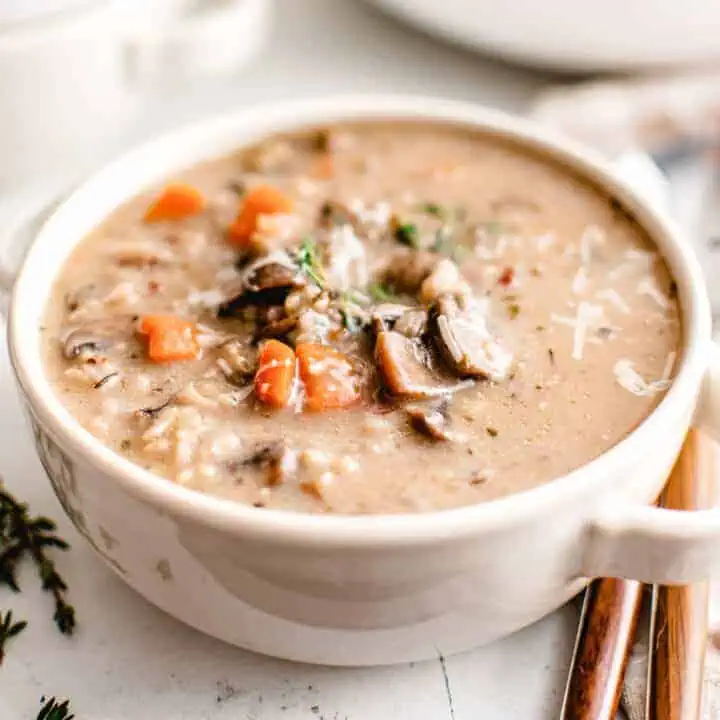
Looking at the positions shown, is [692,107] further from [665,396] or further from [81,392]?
[81,392]

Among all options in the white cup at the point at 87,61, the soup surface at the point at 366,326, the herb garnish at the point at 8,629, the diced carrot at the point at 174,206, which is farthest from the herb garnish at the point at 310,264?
the white cup at the point at 87,61

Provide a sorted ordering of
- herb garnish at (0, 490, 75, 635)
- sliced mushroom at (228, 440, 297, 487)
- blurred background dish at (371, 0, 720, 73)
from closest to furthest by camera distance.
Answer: sliced mushroom at (228, 440, 297, 487) → herb garnish at (0, 490, 75, 635) → blurred background dish at (371, 0, 720, 73)

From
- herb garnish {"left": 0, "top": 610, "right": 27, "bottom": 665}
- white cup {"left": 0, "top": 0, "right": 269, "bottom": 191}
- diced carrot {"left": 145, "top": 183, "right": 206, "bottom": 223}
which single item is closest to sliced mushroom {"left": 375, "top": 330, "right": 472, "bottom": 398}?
diced carrot {"left": 145, "top": 183, "right": 206, "bottom": 223}

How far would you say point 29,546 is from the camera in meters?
1.58

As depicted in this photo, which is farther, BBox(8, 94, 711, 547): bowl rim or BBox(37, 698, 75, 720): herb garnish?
BBox(37, 698, 75, 720): herb garnish

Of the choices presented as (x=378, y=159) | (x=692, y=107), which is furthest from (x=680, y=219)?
(x=378, y=159)

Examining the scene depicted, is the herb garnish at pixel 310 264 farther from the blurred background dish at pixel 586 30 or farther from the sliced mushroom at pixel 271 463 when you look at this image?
the blurred background dish at pixel 586 30

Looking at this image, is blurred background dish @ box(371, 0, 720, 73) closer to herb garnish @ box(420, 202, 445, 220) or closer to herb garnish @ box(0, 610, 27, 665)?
herb garnish @ box(420, 202, 445, 220)

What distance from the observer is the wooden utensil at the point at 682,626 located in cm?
138

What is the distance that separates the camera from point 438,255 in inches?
65.7

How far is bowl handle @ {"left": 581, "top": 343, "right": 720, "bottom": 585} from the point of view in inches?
49.6

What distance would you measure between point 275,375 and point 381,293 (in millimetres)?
254

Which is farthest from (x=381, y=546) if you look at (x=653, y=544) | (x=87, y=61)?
(x=87, y=61)

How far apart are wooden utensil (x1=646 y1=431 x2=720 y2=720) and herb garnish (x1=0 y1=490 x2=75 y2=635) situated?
74 centimetres
